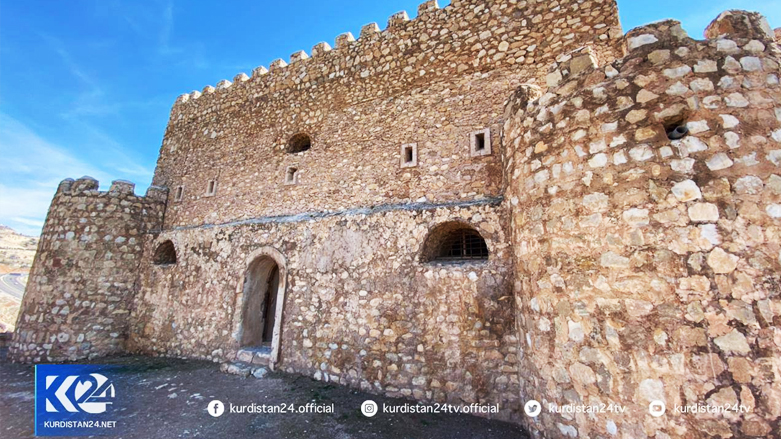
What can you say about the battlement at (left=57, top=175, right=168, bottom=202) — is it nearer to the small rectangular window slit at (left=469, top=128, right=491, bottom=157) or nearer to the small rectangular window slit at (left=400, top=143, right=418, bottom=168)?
the small rectangular window slit at (left=400, top=143, right=418, bottom=168)

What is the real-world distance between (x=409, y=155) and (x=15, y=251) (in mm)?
58217

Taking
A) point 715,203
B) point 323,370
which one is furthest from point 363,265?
point 715,203

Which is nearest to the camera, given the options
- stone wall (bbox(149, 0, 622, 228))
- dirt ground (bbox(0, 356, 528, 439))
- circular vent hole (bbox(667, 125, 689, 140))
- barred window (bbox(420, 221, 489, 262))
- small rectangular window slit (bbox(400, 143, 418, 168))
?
circular vent hole (bbox(667, 125, 689, 140))

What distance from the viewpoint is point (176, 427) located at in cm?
434

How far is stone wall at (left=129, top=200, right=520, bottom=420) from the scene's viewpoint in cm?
452

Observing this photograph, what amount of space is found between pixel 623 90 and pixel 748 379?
257cm

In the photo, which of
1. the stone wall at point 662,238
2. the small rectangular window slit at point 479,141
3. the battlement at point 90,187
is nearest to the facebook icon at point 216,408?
the stone wall at point 662,238

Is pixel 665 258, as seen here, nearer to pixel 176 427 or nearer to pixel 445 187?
pixel 445 187

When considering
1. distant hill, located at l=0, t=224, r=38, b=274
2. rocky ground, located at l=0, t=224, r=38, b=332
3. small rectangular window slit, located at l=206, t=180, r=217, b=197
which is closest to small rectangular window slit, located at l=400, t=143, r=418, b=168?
small rectangular window slit, located at l=206, t=180, r=217, b=197

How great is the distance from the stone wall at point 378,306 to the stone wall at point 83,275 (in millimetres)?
1934

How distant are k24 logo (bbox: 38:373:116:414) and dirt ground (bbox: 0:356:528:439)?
25 centimetres

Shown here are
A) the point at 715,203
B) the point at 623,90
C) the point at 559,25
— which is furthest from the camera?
the point at 559,25

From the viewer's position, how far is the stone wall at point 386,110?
5.59 metres

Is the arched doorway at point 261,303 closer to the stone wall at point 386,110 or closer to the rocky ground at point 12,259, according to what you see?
the stone wall at point 386,110
